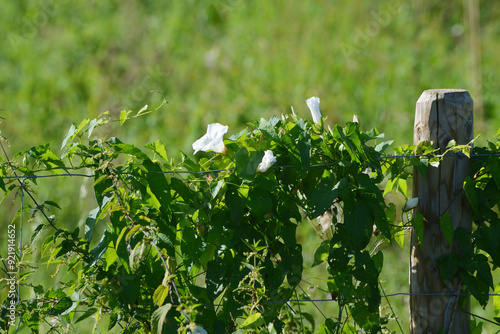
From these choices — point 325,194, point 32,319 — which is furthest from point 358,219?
point 32,319

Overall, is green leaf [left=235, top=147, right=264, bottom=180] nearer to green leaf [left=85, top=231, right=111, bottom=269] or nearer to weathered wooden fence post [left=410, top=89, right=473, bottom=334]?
green leaf [left=85, top=231, right=111, bottom=269]

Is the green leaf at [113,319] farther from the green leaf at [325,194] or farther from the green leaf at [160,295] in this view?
the green leaf at [325,194]

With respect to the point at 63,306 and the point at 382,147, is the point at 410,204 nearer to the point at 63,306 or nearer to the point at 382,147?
the point at 382,147

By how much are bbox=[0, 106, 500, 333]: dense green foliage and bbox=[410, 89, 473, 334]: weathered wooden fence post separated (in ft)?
Result: 0.16

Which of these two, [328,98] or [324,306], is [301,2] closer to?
[328,98]

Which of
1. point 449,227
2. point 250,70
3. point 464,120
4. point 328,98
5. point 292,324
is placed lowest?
point 292,324

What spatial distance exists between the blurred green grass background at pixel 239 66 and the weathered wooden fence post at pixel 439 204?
260 cm

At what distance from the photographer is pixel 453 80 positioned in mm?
4855

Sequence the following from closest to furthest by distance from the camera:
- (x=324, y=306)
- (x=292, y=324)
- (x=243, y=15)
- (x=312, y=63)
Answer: (x=292, y=324) < (x=324, y=306) < (x=312, y=63) < (x=243, y=15)

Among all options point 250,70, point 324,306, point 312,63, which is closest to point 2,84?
point 250,70

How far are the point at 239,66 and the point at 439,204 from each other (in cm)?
386

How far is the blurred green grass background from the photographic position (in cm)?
466

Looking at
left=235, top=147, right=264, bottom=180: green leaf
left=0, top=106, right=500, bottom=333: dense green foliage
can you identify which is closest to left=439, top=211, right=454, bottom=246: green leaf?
left=0, top=106, right=500, bottom=333: dense green foliage

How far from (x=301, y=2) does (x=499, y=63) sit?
79.1 inches
